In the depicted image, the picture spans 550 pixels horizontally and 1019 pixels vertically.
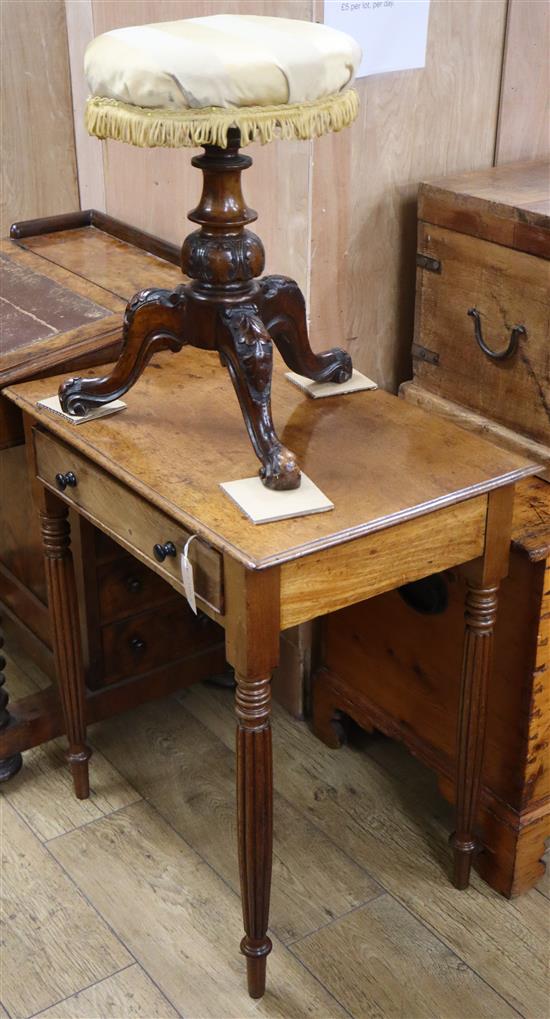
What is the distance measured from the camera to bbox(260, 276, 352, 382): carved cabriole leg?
5.75 feet

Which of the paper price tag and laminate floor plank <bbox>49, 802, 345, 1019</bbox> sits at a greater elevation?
the paper price tag

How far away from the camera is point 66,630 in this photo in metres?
2.08

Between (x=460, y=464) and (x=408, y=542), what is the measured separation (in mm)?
156

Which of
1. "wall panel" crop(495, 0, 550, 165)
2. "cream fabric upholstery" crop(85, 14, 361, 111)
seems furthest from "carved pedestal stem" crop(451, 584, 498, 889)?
"wall panel" crop(495, 0, 550, 165)

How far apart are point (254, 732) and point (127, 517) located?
1.18 ft

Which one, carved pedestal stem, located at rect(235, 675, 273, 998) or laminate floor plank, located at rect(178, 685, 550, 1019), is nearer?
carved pedestal stem, located at rect(235, 675, 273, 998)

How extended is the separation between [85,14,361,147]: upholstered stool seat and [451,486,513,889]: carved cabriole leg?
23.2 inches

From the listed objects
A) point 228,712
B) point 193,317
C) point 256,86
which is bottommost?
point 228,712

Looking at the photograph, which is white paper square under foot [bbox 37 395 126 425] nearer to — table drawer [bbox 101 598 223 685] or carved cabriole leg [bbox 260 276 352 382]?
carved cabriole leg [bbox 260 276 352 382]

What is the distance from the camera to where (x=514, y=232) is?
196cm

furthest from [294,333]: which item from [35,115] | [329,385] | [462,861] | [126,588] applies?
[35,115]

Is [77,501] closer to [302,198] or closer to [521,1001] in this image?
[302,198]

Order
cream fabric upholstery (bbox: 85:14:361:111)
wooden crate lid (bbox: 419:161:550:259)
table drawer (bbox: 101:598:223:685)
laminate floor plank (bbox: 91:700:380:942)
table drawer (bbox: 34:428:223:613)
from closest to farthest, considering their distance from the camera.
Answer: cream fabric upholstery (bbox: 85:14:361:111) < table drawer (bbox: 34:428:223:613) < wooden crate lid (bbox: 419:161:550:259) < laminate floor plank (bbox: 91:700:380:942) < table drawer (bbox: 101:598:223:685)

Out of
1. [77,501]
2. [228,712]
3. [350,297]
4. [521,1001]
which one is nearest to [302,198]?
[350,297]
